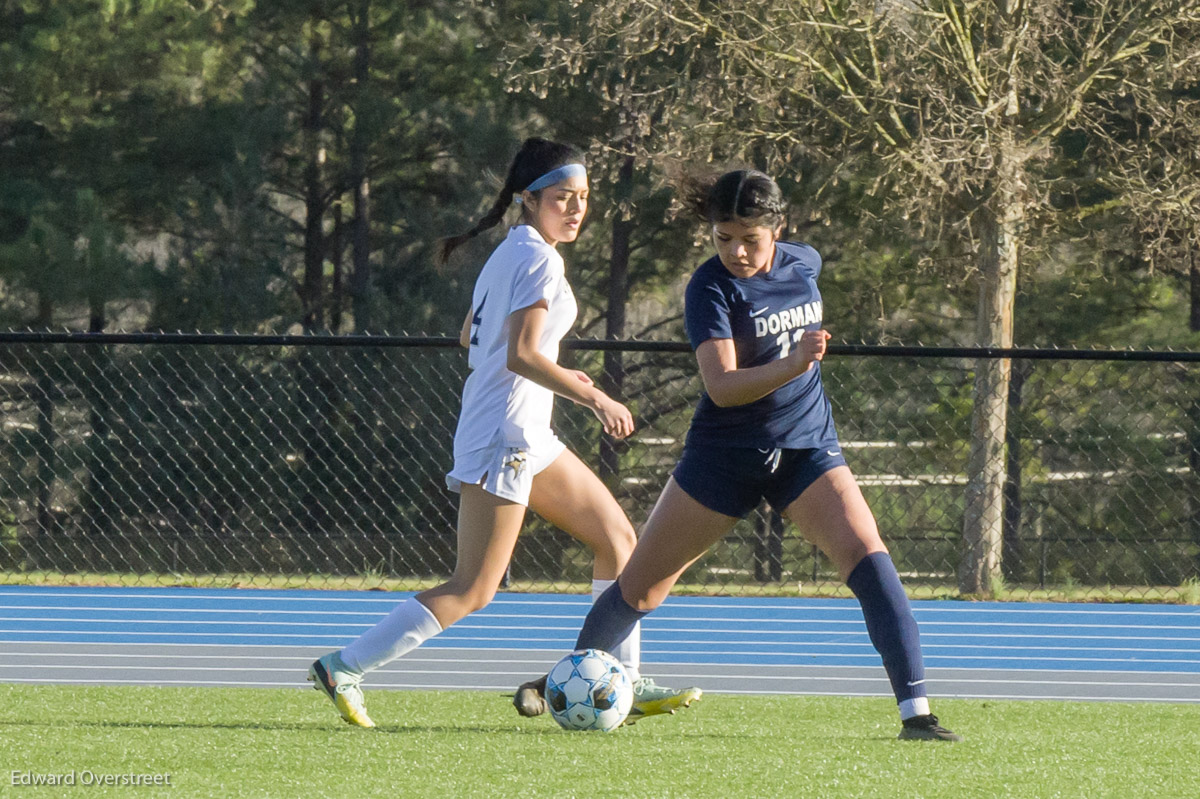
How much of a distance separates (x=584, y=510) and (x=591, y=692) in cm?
55

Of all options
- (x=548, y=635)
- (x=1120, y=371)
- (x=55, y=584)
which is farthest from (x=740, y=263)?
(x=1120, y=371)

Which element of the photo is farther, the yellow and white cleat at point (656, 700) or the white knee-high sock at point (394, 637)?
the yellow and white cleat at point (656, 700)

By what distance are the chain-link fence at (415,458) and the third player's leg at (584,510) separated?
1330 cm

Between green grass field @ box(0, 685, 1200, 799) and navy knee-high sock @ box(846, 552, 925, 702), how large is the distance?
186 millimetres

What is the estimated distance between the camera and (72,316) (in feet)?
67.0

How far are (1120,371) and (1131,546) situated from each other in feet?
8.56

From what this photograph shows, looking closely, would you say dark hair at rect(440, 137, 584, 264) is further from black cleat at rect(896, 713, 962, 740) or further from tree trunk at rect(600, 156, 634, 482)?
tree trunk at rect(600, 156, 634, 482)

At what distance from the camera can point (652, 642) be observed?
7.79 m

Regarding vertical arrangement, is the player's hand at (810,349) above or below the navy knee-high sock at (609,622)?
above

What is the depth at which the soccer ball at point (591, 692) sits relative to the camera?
15.4ft

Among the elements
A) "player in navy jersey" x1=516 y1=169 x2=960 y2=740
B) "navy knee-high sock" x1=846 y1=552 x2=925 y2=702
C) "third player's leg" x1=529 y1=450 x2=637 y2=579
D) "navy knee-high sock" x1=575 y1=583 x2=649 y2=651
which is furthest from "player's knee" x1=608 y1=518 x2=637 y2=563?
"navy knee-high sock" x1=846 y1=552 x2=925 y2=702

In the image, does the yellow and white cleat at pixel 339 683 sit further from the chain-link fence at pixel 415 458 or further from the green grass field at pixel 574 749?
the chain-link fence at pixel 415 458

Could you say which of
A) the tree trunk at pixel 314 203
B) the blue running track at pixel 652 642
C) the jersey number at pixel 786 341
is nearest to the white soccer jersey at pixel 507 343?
the jersey number at pixel 786 341

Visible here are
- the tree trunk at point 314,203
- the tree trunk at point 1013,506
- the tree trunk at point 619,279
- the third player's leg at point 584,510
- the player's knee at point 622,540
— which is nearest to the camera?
the third player's leg at point 584,510
